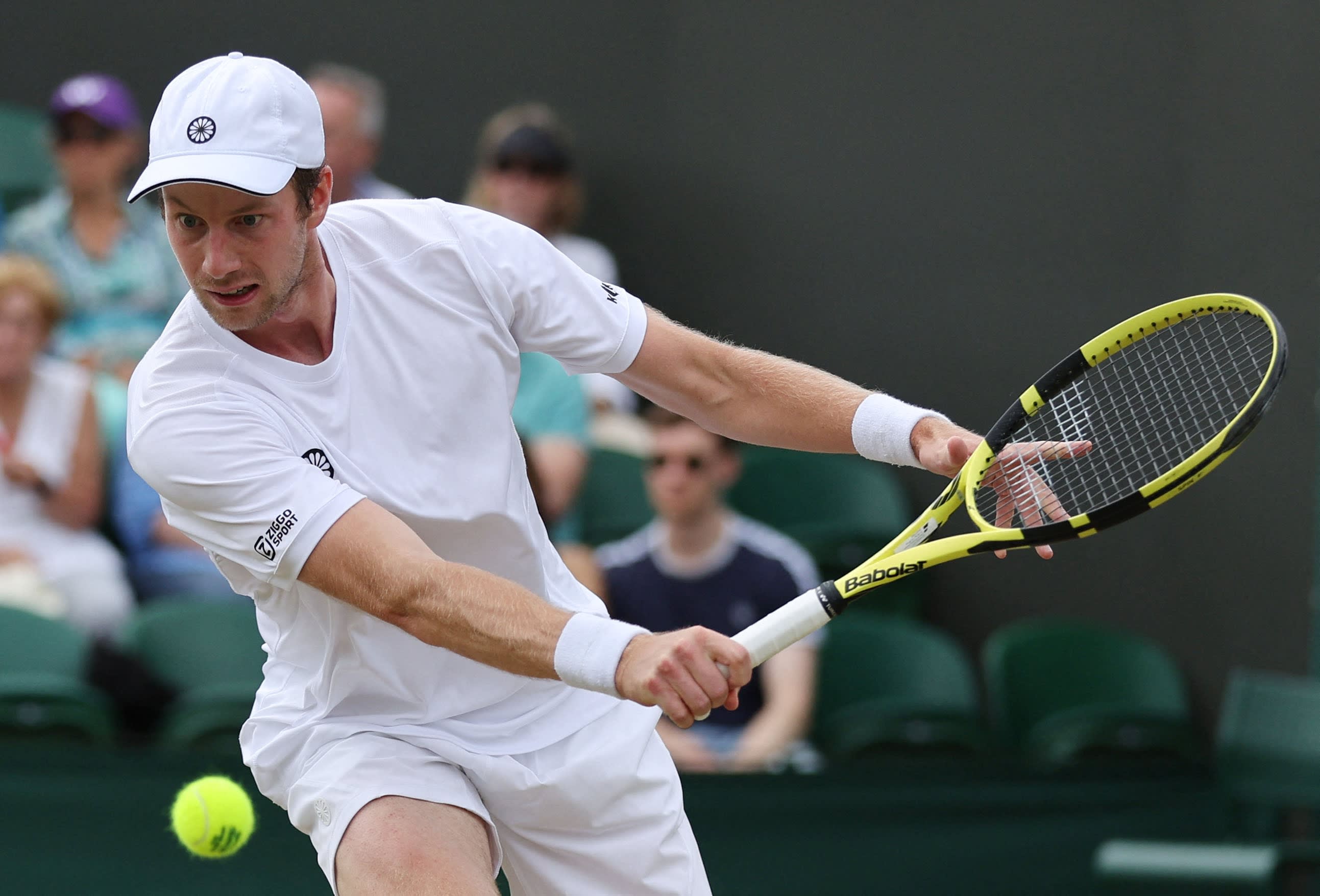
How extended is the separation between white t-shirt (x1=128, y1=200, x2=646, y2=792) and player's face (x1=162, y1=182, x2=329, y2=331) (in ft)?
0.23

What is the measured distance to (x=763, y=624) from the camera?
8.30 ft

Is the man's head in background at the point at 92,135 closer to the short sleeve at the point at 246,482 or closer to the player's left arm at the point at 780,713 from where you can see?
the player's left arm at the point at 780,713

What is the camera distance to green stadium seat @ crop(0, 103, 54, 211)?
662 centimetres

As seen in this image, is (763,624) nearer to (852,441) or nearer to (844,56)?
(852,441)

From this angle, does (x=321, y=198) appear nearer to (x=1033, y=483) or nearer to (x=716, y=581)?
(x=1033, y=483)

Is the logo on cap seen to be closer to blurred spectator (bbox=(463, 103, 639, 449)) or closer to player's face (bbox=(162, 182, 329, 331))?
player's face (bbox=(162, 182, 329, 331))

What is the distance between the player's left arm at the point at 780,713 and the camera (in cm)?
505

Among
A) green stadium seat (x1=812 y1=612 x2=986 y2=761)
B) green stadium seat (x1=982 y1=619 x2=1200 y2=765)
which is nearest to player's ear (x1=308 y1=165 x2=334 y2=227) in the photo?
green stadium seat (x1=812 y1=612 x2=986 y2=761)

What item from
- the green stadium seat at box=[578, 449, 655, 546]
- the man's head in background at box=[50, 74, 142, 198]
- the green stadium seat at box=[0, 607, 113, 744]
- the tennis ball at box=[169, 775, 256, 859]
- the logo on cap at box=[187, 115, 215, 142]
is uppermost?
the logo on cap at box=[187, 115, 215, 142]

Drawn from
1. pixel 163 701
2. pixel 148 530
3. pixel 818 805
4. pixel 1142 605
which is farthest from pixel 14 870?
pixel 1142 605

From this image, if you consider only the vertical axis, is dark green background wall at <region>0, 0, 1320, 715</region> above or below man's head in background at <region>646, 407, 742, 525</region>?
above

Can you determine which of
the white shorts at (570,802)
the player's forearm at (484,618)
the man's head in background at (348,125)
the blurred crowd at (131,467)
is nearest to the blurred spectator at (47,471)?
the blurred crowd at (131,467)

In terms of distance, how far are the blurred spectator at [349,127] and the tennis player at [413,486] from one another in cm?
270

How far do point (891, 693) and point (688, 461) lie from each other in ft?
3.31
